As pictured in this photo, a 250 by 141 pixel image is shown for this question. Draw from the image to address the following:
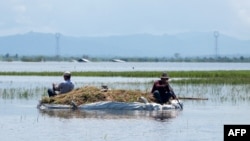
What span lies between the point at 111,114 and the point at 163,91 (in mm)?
2627

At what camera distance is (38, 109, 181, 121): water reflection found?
26562 mm

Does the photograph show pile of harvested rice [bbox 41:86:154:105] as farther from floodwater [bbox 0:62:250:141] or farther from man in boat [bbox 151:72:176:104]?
floodwater [bbox 0:62:250:141]

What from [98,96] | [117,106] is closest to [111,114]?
[117,106]

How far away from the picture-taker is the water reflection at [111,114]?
26.6 m

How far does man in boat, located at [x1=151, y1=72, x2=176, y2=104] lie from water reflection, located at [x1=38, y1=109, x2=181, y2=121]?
785 mm

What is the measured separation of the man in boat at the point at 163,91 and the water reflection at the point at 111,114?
30.9 inches

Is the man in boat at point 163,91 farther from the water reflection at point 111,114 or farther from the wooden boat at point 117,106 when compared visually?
the water reflection at point 111,114

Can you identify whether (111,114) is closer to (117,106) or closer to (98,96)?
(117,106)

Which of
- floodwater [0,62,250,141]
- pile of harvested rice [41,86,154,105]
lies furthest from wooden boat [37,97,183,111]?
floodwater [0,62,250,141]

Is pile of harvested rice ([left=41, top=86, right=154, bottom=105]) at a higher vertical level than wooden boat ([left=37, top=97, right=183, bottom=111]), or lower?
higher

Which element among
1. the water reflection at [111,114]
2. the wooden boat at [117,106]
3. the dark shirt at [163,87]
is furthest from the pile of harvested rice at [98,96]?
the water reflection at [111,114]

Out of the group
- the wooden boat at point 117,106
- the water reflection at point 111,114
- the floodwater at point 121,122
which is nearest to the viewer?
the floodwater at point 121,122

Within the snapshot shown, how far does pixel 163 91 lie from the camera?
29.2 meters

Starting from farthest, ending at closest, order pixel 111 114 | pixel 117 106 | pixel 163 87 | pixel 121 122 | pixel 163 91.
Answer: pixel 163 91
pixel 163 87
pixel 117 106
pixel 111 114
pixel 121 122
